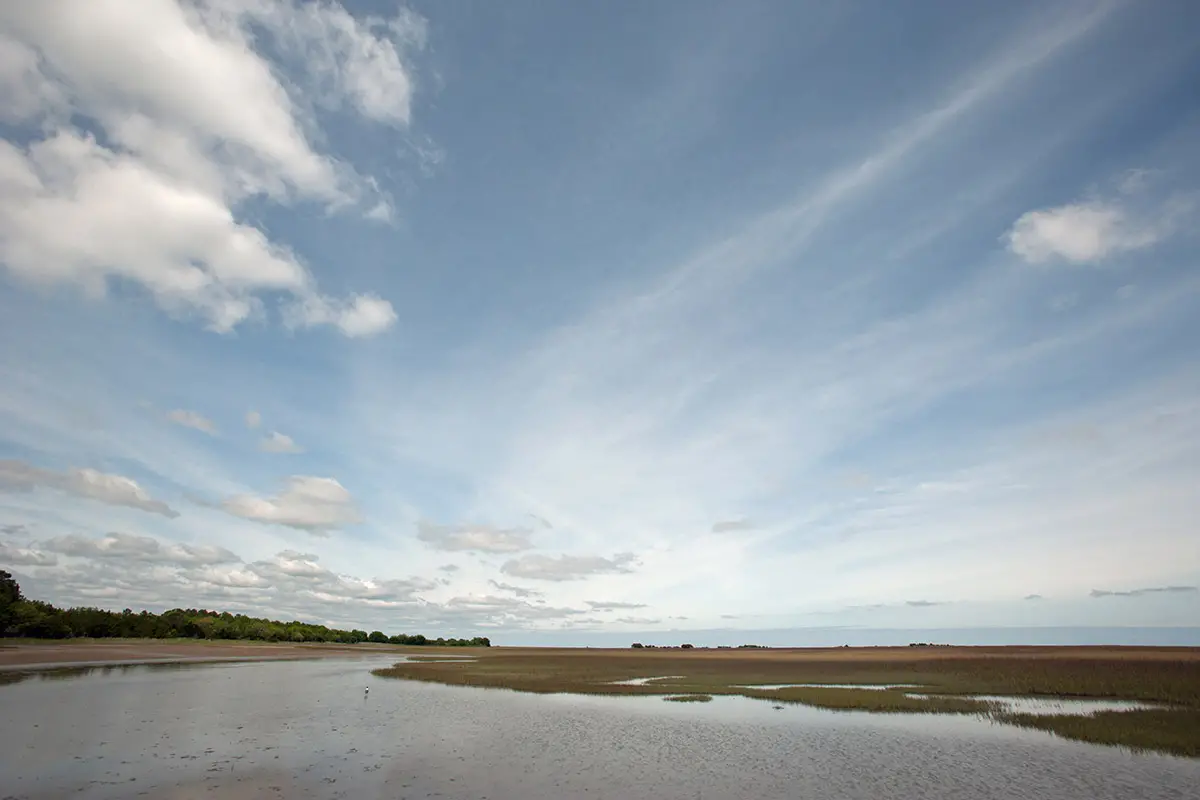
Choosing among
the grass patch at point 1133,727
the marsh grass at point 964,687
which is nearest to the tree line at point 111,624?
the marsh grass at point 964,687

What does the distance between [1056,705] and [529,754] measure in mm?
37184

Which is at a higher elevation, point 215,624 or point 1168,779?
point 215,624

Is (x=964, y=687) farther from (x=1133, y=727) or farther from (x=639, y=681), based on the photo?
(x=639, y=681)

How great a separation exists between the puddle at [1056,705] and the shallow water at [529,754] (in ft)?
20.4

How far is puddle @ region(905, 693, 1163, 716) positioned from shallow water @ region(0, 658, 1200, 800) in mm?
6227

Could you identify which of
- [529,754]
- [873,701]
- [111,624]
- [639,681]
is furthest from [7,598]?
[873,701]

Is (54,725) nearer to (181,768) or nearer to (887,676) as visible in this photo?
Result: (181,768)

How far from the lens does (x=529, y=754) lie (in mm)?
29781

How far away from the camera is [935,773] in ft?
85.3

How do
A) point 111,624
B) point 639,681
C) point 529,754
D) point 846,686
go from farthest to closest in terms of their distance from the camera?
point 111,624 < point 639,681 < point 846,686 < point 529,754

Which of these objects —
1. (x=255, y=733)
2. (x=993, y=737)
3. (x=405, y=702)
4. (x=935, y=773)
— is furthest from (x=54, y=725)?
(x=993, y=737)

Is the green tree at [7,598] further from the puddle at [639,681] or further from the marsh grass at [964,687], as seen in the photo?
the puddle at [639,681]

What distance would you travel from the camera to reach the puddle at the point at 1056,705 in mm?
40031

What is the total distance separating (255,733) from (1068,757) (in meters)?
39.7
